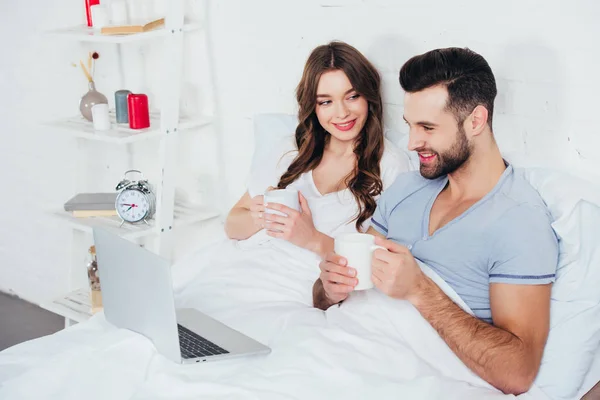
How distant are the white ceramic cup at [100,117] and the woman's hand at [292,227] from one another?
3.02ft

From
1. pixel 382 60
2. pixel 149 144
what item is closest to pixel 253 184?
pixel 382 60

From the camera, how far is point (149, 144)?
3.05m

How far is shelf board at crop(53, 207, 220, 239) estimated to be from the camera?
275 centimetres

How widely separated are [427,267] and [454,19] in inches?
27.1

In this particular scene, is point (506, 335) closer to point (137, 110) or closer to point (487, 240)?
point (487, 240)

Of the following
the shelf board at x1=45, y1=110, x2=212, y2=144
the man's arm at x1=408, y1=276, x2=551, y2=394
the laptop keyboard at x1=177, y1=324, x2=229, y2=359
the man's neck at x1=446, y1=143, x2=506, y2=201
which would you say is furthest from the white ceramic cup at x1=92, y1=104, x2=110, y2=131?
the man's arm at x1=408, y1=276, x2=551, y2=394

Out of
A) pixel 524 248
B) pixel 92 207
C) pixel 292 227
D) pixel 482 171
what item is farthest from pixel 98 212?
pixel 524 248

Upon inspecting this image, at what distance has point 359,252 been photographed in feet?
5.54

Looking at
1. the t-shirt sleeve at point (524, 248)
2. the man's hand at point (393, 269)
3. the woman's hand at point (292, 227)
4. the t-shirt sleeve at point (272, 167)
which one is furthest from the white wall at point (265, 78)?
the man's hand at point (393, 269)

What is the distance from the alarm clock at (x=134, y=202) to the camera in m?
2.77

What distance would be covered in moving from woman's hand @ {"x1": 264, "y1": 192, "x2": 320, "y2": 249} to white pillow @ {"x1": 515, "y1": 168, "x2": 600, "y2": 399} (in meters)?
0.63

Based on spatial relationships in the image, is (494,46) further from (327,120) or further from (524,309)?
(524,309)

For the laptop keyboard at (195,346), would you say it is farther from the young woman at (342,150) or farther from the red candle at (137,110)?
the red candle at (137,110)

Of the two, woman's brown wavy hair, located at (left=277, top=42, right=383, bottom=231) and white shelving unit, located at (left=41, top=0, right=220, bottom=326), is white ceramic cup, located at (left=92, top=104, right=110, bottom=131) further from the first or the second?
woman's brown wavy hair, located at (left=277, top=42, right=383, bottom=231)
